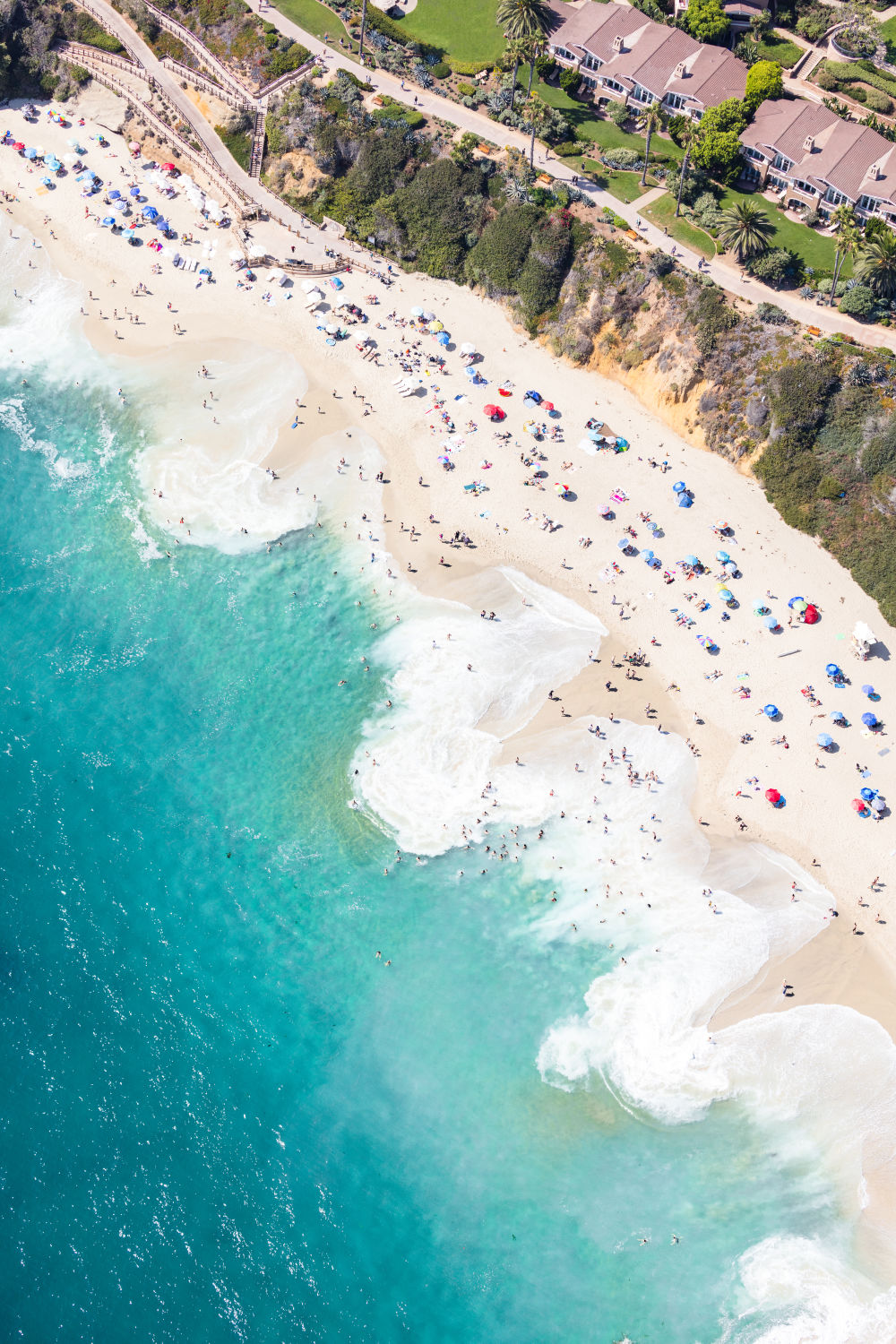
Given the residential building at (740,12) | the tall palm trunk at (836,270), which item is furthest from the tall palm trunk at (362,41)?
the tall palm trunk at (836,270)

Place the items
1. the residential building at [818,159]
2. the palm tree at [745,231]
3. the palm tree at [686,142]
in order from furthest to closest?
the palm tree at [686,142], the residential building at [818,159], the palm tree at [745,231]

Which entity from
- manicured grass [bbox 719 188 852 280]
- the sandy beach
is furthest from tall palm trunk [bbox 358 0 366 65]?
manicured grass [bbox 719 188 852 280]

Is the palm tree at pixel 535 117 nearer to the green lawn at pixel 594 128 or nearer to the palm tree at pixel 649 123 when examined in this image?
the green lawn at pixel 594 128

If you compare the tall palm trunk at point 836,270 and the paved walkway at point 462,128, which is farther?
the paved walkway at point 462,128

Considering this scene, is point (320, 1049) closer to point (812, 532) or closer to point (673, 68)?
point (812, 532)

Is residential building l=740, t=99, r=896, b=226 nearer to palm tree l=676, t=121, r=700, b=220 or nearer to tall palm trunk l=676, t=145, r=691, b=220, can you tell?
palm tree l=676, t=121, r=700, b=220

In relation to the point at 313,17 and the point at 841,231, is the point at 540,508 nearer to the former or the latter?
the point at 841,231

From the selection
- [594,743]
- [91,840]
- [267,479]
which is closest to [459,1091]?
[594,743]
